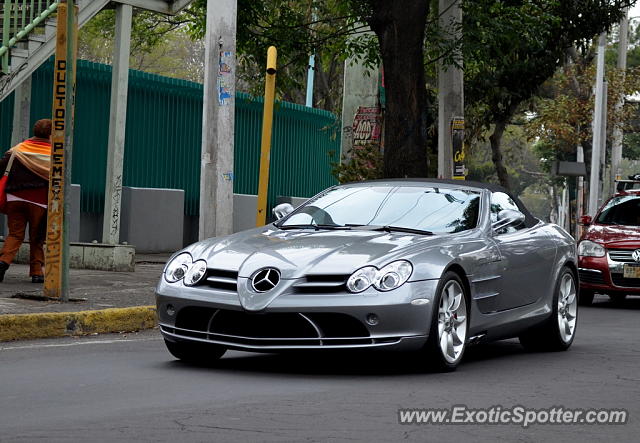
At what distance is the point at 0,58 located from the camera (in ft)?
49.5

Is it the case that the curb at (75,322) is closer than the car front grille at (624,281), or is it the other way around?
the curb at (75,322)

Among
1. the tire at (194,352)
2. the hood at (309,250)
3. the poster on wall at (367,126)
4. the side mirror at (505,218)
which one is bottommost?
the tire at (194,352)

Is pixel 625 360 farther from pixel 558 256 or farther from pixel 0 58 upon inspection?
pixel 0 58

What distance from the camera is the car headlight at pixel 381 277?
7820 millimetres

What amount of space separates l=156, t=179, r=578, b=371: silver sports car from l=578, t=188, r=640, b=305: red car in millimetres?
6733

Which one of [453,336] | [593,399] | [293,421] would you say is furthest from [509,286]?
[293,421]

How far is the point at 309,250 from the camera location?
8.16m

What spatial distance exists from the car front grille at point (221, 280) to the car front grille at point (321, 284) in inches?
16.2

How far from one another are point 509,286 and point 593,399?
6.62 ft

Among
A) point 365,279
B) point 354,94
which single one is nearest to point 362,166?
point 354,94

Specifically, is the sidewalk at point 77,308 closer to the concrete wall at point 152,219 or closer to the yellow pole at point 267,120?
the yellow pole at point 267,120

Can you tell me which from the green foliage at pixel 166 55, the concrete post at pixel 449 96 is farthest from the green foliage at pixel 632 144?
the concrete post at pixel 449 96

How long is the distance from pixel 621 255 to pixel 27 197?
7.59 m

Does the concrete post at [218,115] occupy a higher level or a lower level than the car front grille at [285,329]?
higher
